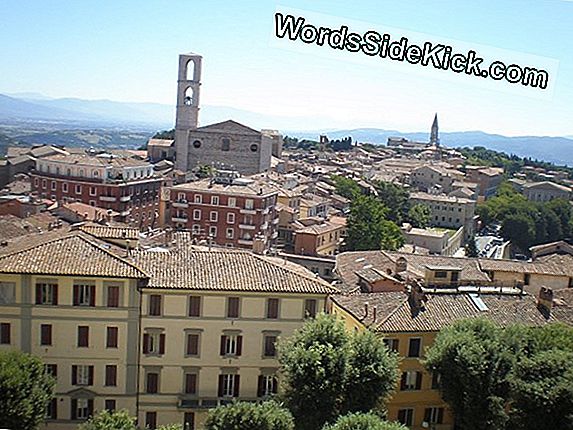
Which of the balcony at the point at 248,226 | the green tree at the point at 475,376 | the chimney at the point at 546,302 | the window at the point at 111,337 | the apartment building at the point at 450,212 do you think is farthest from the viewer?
the apartment building at the point at 450,212

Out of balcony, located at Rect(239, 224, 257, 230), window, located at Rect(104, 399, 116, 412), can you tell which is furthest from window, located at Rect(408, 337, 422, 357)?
balcony, located at Rect(239, 224, 257, 230)

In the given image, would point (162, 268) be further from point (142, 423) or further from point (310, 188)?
point (310, 188)

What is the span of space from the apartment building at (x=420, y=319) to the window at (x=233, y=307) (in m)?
2.76

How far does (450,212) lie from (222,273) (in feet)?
142

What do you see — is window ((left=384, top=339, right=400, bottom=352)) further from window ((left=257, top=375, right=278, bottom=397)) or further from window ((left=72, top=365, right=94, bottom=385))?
window ((left=72, top=365, right=94, bottom=385))

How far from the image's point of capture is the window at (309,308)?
1453cm

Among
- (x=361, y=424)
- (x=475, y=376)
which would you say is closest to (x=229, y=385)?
(x=361, y=424)

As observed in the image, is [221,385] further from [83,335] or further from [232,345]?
[83,335]

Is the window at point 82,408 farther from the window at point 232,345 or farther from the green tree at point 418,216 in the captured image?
the green tree at point 418,216

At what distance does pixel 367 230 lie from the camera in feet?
110

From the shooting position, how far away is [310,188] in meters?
44.5

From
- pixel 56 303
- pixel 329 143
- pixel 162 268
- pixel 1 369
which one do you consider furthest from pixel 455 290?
pixel 329 143

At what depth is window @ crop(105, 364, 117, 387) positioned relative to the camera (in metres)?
14.1

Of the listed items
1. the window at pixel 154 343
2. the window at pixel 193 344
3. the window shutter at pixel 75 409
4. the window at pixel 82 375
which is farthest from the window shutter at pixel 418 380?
the window shutter at pixel 75 409
